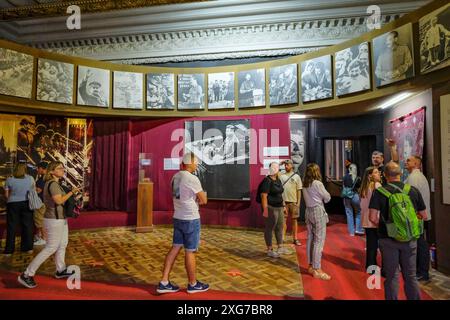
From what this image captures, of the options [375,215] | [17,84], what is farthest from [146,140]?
[375,215]

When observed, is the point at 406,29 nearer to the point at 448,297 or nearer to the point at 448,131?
the point at 448,131

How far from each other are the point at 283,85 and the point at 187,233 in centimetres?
493

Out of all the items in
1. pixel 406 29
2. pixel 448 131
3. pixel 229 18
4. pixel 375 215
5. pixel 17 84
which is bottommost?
pixel 375 215

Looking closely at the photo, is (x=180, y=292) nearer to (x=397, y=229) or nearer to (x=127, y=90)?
(x=397, y=229)

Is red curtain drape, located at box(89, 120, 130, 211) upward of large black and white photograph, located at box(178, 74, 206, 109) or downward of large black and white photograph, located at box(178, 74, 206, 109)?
downward

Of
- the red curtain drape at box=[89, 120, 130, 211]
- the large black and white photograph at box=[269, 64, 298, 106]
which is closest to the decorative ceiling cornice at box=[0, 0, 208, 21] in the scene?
the large black and white photograph at box=[269, 64, 298, 106]

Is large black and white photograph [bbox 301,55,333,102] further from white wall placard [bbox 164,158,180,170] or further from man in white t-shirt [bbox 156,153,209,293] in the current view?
man in white t-shirt [bbox 156,153,209,293]

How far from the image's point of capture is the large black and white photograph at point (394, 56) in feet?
14.7

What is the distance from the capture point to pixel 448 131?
387 cm

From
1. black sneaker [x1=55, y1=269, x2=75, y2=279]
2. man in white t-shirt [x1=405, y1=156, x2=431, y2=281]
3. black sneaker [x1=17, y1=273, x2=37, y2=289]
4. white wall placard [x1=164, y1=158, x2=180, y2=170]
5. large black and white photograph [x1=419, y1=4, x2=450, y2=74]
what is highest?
large black and white photograph [x1=419, y1=4, x2=450, y2=74]

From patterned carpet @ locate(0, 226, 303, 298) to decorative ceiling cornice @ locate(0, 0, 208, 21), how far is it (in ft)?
18.0

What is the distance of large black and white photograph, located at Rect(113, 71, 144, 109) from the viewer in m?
7.27
